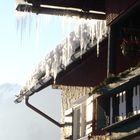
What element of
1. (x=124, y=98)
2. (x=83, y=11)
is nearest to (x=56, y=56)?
(x=83, y=11)

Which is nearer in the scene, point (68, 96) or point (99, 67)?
point (99, 67)

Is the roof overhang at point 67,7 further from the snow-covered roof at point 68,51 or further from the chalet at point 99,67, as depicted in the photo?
the snow-covered roof at point 68,51

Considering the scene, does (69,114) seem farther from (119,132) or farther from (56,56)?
(119,132)

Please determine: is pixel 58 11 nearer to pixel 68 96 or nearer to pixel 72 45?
pixel 72 45

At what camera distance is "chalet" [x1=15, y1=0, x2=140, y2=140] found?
407 inches

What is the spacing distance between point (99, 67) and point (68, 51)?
913mm

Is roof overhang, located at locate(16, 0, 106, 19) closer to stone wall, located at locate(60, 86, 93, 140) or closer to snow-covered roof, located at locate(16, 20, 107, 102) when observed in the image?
snow-covered roof, located at locate(16, 20, 107, 102)

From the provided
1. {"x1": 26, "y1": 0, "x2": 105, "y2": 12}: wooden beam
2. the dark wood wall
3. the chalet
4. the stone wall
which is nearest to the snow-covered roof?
the chalet

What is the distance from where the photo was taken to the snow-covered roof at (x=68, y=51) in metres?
12.7

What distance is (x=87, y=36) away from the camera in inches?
510

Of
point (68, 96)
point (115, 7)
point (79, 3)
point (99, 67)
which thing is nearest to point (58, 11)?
point (79, 3)

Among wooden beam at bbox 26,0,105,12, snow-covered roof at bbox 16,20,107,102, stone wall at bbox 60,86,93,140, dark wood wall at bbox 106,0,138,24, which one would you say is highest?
wooden beam at bbox 26,0,105,12

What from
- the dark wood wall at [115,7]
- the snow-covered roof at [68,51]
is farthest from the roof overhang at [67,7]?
the dark wood wall at [115,7]

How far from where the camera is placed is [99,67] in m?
14.4
